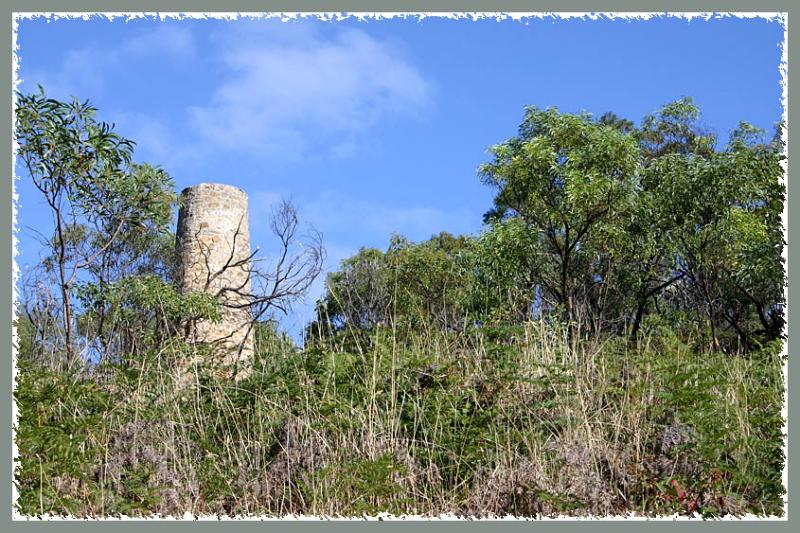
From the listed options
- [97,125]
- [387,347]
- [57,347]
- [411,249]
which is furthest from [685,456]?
[411,249]

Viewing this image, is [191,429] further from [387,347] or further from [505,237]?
[505,237]

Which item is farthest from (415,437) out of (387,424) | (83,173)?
(83,173)

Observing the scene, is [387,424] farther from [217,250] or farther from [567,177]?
[567,177]

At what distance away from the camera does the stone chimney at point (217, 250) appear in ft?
39.2

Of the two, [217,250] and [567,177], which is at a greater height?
[567,177]

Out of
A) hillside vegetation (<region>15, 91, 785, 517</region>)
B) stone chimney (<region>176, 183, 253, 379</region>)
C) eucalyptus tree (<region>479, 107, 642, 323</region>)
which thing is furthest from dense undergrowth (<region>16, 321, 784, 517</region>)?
eucalyptus tree (<region>479, 107, 642, 323</region>)

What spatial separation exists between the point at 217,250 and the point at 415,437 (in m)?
7.66

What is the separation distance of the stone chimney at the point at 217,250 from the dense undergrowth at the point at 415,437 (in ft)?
19.7

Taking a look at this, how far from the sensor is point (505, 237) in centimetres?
1491

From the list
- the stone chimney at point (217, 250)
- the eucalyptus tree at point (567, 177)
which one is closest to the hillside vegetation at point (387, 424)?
the stone chimney at point (217, 250)

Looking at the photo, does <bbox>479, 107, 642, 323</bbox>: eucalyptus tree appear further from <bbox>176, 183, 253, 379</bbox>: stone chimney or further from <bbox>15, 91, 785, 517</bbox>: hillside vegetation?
<bbox>15, 91, 785, 517</bbox>: hillside vegetation

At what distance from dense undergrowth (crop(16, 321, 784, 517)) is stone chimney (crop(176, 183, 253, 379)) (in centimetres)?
602

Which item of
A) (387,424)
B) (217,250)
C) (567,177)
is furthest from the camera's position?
(567,177)

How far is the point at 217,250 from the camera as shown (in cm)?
1206
